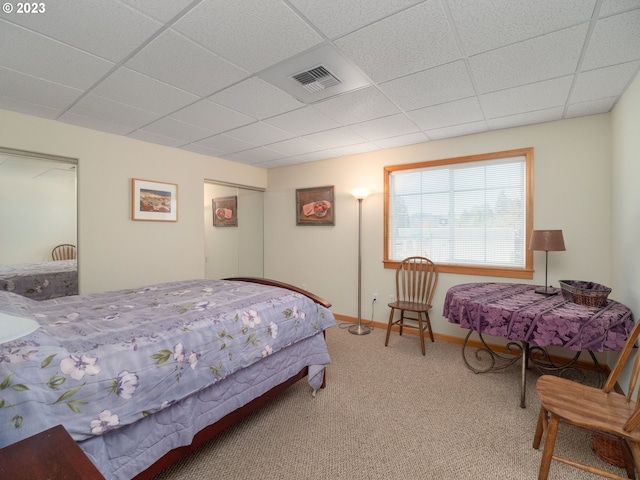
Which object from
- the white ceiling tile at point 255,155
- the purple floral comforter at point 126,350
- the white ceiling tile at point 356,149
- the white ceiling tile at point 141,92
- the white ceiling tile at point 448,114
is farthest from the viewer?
the white ceiling tile at point 255,155

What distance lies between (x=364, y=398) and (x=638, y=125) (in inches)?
110

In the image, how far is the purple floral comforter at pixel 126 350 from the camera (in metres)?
1.11

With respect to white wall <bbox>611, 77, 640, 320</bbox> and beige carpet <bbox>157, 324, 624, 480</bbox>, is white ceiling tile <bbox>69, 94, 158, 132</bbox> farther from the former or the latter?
white wall <bbox>611, 77, 640, 320</bbox>

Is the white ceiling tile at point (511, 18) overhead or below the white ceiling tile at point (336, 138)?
below

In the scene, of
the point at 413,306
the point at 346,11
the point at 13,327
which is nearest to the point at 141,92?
the point at 346,11

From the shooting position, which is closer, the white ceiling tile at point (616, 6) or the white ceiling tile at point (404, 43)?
the white ceiling tile at point (616, 6)

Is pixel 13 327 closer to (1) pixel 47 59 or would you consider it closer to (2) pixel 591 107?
(1) pixel 47 59

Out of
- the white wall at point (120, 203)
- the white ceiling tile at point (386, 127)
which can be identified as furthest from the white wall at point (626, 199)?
the white wall at point (120, 203)

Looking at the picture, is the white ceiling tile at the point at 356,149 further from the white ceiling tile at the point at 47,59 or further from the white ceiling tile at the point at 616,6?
the white ceiling tile at the point at 47,59

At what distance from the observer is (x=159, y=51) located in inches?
72.3

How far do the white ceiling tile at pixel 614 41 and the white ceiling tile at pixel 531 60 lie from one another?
0.06 metres

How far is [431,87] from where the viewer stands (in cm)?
230

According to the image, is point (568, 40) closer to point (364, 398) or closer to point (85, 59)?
point (364, 398)

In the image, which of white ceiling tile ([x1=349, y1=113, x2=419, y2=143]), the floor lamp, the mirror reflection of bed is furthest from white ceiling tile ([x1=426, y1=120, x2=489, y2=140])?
the mirror reflection of bed
